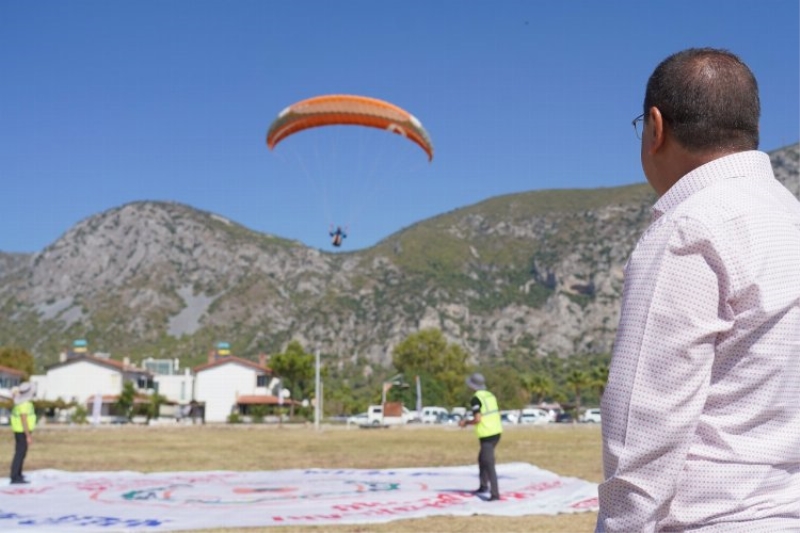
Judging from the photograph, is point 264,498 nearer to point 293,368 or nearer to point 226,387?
point 293,368

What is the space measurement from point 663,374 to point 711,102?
2.31 ft

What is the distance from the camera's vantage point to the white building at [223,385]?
288ft

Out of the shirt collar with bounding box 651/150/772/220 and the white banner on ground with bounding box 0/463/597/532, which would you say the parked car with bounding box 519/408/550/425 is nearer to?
the white banner on ground with bounding box 0/463/597/532

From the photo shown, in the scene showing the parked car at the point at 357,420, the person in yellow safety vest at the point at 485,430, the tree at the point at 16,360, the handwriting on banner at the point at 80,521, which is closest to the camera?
the handwriting on banner at the point at 80,521

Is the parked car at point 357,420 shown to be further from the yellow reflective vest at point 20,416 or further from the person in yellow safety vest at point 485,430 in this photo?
the person in yellow safety vest at point 485,430

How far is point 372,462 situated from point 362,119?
10384 millimetres

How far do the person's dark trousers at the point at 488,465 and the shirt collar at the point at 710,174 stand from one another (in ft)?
32.7

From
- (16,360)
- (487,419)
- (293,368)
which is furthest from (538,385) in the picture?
(487,419)

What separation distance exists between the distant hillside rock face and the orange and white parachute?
121 m

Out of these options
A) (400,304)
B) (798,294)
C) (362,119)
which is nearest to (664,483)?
(798,294)

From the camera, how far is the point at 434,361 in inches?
3686

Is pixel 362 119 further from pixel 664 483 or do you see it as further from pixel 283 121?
pixel 664 483

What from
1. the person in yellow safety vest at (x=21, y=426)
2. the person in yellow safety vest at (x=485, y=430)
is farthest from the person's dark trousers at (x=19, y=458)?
the person in yellow safety vest at (x=485, y=430)

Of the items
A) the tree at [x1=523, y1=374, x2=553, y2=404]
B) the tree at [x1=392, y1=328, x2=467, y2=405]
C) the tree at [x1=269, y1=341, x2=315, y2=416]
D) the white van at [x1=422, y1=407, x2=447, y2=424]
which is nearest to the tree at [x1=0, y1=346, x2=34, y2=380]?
the tree at [x1=269, y1=341, x2=315, y2=416]
